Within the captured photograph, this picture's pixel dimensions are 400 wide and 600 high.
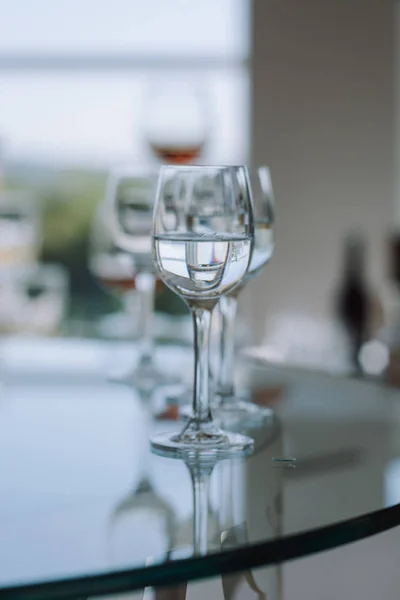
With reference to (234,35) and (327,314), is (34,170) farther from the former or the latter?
(327,314)

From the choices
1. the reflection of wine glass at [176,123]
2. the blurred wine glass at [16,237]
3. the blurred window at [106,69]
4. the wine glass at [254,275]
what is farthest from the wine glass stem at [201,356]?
the blurred window at [106,69]

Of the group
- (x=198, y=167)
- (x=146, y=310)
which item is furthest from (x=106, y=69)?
(x=198, y=167)

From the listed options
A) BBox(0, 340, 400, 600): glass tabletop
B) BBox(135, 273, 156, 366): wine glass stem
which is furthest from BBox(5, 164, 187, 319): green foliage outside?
BBox(0, 340, 400, 600): glass tabletop

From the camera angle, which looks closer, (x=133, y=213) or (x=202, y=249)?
(x=202, y=249)

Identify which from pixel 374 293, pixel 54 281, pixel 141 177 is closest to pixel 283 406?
pixel 141 177

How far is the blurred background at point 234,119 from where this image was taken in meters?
5.56

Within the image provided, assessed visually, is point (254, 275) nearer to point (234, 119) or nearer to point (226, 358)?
point (226, 358)

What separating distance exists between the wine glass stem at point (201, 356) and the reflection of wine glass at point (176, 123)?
726mm

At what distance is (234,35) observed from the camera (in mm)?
5711

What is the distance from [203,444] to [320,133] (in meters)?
5.16

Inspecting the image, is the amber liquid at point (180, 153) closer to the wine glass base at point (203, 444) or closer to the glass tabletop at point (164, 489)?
the glass tabletop at point (164, 489)

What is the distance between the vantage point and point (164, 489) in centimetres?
66

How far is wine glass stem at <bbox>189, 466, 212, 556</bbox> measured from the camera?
553 millimetres

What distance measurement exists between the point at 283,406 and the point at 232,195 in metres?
0.28
